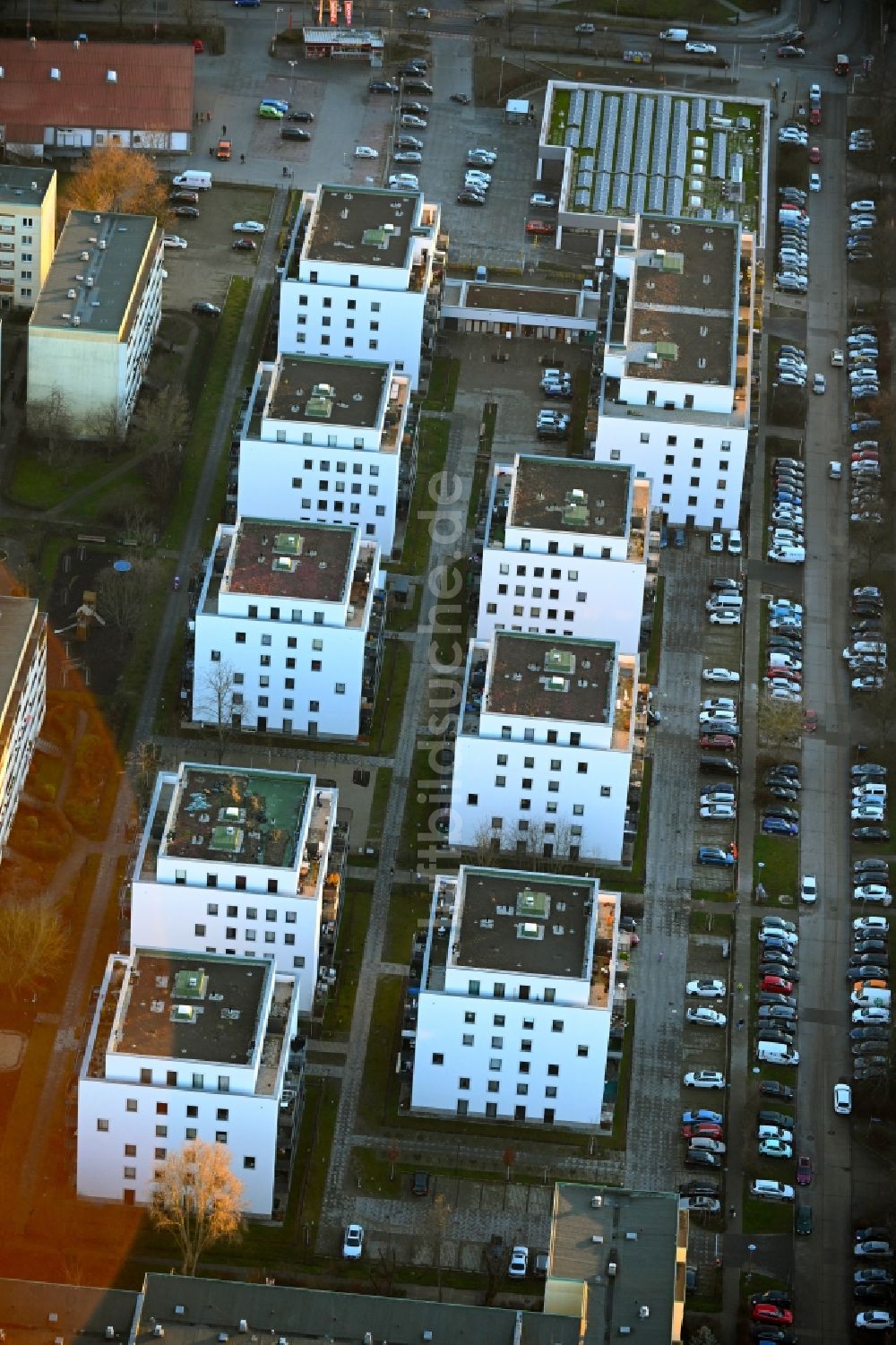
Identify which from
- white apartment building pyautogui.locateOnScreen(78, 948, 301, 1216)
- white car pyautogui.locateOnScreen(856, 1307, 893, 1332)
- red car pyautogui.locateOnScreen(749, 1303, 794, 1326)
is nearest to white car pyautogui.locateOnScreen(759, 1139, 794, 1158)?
red car pyautogui.locateOnScreen(749, 1303, 794, 1326)

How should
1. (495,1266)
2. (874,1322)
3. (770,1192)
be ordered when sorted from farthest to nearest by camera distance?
1. (770,1192)
2. (495,1266)
3. (874,1322)

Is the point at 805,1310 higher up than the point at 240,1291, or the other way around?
the point at 240,1291

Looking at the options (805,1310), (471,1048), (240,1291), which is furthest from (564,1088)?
(240,1291)

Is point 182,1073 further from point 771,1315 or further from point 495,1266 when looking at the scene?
point 771,1315

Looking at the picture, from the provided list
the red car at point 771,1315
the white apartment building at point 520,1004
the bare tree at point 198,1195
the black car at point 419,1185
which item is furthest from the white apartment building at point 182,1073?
the red car at point 771,1315

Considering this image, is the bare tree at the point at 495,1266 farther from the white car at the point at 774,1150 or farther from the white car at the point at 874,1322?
the white car at the point at 874,1322

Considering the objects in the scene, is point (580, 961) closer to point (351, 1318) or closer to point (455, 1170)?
point (455, 1170)

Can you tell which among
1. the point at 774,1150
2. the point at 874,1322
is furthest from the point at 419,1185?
the point at 874,1322
